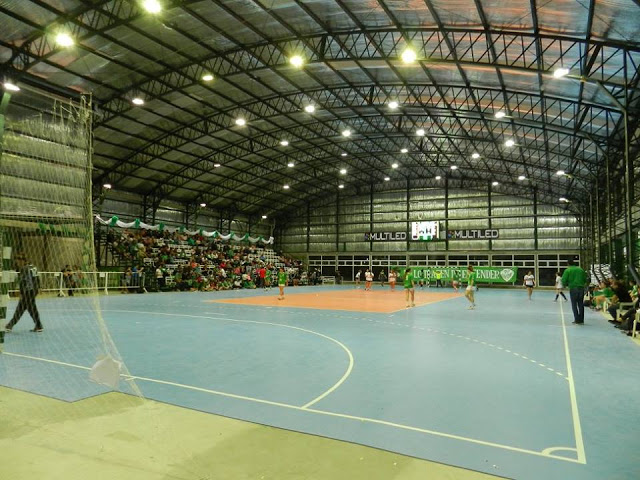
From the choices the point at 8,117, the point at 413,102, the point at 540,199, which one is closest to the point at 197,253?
the point at 413,102

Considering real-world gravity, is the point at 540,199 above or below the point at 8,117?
above

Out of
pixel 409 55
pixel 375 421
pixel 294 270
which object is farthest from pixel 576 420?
pixel 294 270

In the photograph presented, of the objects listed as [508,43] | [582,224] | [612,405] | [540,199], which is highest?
[508,43]

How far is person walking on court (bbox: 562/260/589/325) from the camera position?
14180mm

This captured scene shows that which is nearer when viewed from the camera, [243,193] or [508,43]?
[508,43]

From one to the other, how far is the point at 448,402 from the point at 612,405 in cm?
227

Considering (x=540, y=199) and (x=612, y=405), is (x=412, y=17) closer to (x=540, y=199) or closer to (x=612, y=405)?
(x=612, y=405)

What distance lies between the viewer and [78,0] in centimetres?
1773

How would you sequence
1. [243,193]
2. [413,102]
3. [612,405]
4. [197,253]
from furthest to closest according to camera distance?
[243,193], [197,253], [413,102], [612,405]

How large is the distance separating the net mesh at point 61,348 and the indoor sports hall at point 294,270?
0.17 ft

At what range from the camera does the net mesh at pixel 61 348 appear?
14.6 feet

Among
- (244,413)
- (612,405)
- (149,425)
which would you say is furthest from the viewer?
(612,405)

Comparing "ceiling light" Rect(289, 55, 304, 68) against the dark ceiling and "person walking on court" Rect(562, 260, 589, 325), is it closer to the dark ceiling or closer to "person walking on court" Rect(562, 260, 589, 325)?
the dark ceiling

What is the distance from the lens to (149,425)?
15.6 feet
